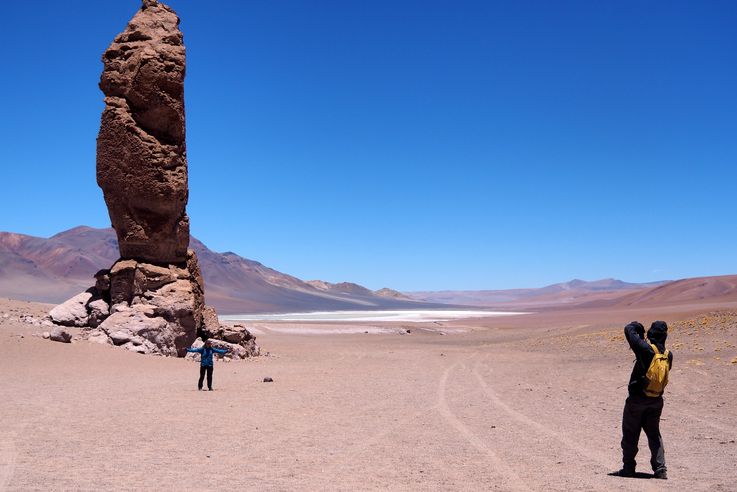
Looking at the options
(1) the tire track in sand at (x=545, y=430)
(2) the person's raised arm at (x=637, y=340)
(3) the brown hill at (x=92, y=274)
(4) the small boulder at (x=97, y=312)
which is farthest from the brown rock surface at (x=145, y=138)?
(3) the brown hill at (x=92, y=274)

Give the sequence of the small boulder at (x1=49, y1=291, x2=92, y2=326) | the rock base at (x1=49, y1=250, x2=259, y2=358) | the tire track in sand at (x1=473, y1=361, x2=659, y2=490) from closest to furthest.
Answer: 1. the tire track in sand at (x1=473, y1=361, x2=659, y2=490)
2. the rock base at (x1=49, y1=250, x2=259, y2=358)
3. the small boulder at (x1=49, y1=291, x2=92, y2=326)

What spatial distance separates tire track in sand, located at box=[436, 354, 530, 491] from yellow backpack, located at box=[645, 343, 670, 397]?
4.84 ft

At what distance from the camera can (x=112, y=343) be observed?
56.0ft

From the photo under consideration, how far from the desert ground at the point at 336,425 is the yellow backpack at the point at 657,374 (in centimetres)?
82

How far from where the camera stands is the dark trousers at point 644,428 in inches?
239

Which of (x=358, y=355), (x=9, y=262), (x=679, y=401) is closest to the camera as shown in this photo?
(x=679, y=401)

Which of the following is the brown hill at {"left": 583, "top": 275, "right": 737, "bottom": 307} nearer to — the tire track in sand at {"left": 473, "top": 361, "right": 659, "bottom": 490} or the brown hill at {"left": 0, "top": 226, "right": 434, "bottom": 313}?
the brown hill at {"left": 0, "top": 226, "right": 434, "bottom": 313}

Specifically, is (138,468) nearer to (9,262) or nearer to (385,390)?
(385,390)

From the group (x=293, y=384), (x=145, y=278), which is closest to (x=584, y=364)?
(x=293, y=384)

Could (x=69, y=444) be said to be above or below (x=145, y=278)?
below

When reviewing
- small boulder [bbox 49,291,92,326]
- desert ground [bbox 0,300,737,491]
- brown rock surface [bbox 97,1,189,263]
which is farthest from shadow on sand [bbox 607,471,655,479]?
small boulder [bbox 49,291,92,326]

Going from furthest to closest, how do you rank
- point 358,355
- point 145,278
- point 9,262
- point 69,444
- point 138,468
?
point 9,262 → point 358,355 → point 145,278 → point 69,444 → point 138,468

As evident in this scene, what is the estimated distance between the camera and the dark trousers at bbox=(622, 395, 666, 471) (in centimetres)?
607

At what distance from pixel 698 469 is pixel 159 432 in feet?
20.0
